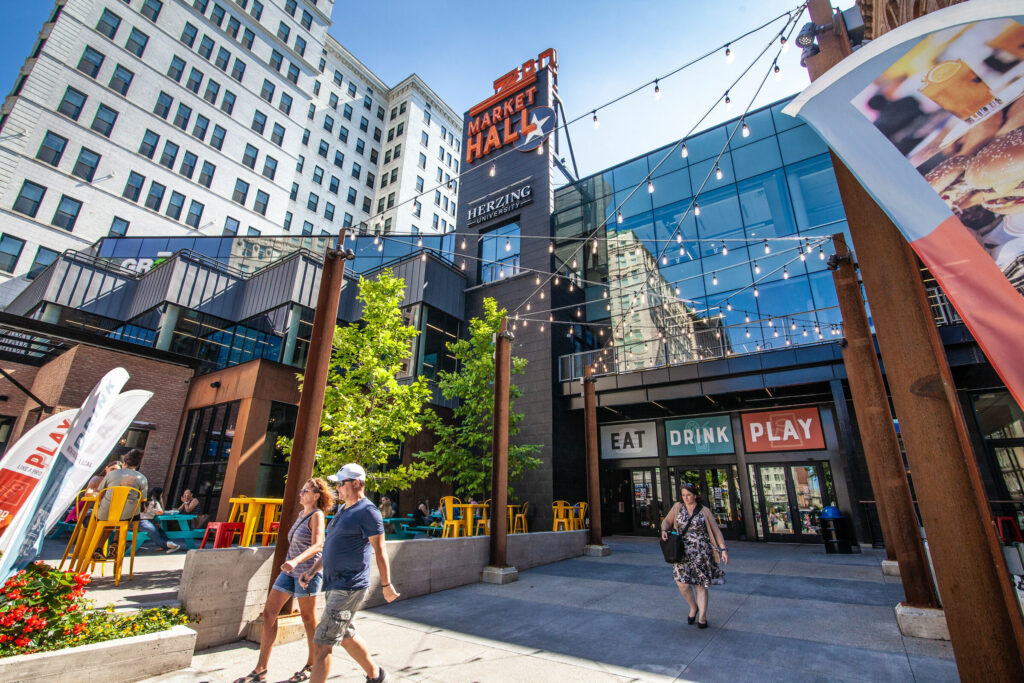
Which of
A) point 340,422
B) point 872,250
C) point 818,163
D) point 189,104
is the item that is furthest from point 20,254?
point 818,163

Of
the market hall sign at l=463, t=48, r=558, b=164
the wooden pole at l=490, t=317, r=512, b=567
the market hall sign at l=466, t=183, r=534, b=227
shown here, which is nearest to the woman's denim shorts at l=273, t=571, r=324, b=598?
the wooden pole at l=490, t=317, r=512, b=567

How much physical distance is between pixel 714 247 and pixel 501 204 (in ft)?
32.4

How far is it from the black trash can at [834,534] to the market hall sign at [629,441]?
648 cm

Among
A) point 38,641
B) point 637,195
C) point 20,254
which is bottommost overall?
point 38,641

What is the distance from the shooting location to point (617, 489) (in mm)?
18797

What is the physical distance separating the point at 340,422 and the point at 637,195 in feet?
56.4

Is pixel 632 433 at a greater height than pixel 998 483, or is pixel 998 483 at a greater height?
pixel 632 433

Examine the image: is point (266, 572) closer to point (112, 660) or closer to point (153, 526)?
point (112, 660)

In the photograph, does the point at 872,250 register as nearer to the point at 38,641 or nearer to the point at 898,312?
the point at 898,312

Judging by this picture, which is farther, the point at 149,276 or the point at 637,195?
the point at 637,195

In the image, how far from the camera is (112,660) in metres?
3.80

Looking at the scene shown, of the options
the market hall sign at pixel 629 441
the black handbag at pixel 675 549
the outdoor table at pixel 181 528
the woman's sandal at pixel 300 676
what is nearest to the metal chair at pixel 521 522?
the market hall sign at pixel 629 441

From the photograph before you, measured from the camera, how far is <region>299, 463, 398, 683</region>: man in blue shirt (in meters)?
3.46

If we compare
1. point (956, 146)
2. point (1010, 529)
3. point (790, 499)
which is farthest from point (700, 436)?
point (956, 146)
